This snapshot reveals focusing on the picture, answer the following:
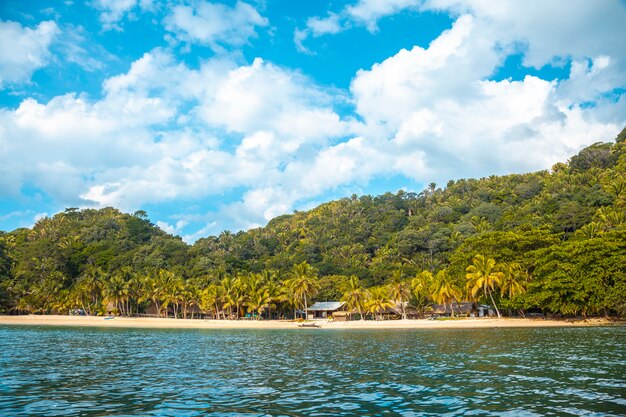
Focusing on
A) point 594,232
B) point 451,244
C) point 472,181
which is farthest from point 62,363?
point 472,181

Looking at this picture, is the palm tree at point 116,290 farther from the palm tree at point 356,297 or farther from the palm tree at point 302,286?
the palm tree at point 356,297

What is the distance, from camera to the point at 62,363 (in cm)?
2598

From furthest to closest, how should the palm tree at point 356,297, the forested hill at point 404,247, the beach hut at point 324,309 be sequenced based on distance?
the beach hut at point 324,309
the palm tree at point 356,297
the forested hill at point 404,247

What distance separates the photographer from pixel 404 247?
129375mm

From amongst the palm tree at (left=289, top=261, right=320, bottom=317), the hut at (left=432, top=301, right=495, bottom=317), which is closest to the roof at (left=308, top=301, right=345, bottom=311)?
the palm tree at (left=289, top=261, right=320, bottom=317)

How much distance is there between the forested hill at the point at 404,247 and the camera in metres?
63.2

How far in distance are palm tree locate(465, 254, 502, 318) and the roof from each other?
3059 cm

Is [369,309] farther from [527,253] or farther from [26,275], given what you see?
[26,275]

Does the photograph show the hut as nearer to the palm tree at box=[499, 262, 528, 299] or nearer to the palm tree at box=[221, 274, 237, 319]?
the palm tree at box=[499, 262, 528, 299]

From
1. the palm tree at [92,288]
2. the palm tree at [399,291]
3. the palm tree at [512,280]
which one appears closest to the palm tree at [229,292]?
the palm tree at [92,288]

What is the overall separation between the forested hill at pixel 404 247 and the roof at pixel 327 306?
457 cm

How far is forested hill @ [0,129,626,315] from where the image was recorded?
63.2 metres

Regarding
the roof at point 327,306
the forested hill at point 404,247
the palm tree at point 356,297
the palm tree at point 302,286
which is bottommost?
the roof at point 327,306

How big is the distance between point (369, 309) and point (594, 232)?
41472 millimetres
